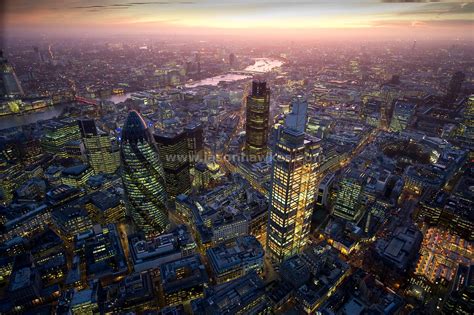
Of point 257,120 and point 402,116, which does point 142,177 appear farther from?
point 402,116

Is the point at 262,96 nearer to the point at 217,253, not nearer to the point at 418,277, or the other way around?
the point at 217,253

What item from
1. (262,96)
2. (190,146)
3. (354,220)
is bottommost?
(354,220)

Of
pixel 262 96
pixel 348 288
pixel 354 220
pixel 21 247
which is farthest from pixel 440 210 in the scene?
pixel 21 247

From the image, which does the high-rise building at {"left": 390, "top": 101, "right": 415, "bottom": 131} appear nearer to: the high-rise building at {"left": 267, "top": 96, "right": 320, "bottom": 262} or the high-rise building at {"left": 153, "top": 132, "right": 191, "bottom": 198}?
the high-rise building at {"left": 267, "top": 96, "right": 320, "bottom": 262}

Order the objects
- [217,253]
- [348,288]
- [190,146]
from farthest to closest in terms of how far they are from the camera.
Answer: [190,146] < [217,253] < [348,288]

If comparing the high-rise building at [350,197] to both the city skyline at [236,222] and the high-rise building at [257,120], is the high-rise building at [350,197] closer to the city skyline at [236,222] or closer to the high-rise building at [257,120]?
the city skyline at [236,222]
